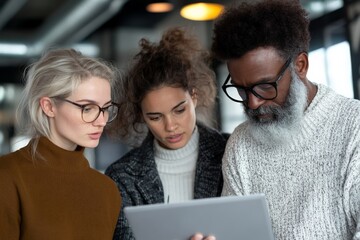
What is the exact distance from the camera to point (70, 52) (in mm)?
2143

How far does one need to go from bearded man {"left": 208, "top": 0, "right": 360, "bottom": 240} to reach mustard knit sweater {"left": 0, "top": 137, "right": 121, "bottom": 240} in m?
0.50

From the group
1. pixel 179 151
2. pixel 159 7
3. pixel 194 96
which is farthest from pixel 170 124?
pixel 159 7

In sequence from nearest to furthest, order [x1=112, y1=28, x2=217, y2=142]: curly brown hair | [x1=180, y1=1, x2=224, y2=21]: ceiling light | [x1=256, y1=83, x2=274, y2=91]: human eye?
[x1=256, y1=83, x2=274, y2=91]: human eye → [x1=112, y1=28, x2=217, y2=142]: curly brown hair → [x1=180, y1=1, x2=224, y2=21]: ceiling light

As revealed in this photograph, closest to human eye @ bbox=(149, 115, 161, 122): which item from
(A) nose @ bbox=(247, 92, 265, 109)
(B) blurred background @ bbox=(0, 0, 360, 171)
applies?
(A) nose @ bbox=(247, 92, 265, 109)

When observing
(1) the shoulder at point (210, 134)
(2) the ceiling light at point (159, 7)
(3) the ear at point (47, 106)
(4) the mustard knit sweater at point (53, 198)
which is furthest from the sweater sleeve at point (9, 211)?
(2) the ceiling light at point (159, 7)

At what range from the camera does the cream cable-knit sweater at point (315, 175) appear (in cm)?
180

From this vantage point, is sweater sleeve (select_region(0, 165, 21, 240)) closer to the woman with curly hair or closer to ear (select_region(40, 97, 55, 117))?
ear (select_region(40, 97, 55, 117))

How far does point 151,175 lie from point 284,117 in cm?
72

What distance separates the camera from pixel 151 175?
244 cm

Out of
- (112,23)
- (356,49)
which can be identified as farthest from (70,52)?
(112,23)

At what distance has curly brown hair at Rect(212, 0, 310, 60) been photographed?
1954mm

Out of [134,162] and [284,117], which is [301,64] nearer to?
[284,117]

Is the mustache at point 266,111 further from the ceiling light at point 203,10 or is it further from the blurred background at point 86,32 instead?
the blurred background at point 86,32

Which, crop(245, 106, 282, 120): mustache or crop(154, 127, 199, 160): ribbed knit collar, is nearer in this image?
crop(245, 106, 282, 120): mustache
